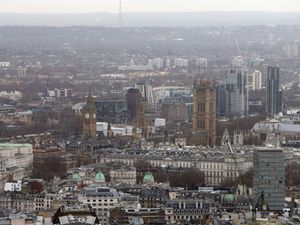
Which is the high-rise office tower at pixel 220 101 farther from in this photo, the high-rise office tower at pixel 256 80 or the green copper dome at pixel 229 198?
the green copper dome at pixel 229 198

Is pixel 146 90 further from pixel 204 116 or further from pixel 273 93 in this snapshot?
pixel 204 116

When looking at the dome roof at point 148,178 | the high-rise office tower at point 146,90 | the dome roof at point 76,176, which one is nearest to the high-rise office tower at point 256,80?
the high-rise office tower at point 146,90

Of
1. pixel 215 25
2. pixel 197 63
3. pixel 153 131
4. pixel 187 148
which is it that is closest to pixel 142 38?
pixel 215 25

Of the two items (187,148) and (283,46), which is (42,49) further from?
(187,148)

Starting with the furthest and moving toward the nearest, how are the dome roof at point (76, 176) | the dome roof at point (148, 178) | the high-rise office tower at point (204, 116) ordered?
the high-rise office tower at point (204, 116) → the dome roof at point (148, 178) → the dome roof at point (76, 176)

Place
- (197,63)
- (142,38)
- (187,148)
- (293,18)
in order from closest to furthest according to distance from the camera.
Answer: (187,148), (197,63), (293,18), (142,38)

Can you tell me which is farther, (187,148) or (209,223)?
(187,148)

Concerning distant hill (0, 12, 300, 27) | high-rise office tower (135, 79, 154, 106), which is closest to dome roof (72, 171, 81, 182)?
high-rise office tower (135, 79, 154, 106)

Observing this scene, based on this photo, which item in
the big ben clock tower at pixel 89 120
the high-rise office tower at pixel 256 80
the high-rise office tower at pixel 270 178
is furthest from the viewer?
the high-rise office tower at pixel 256 80
